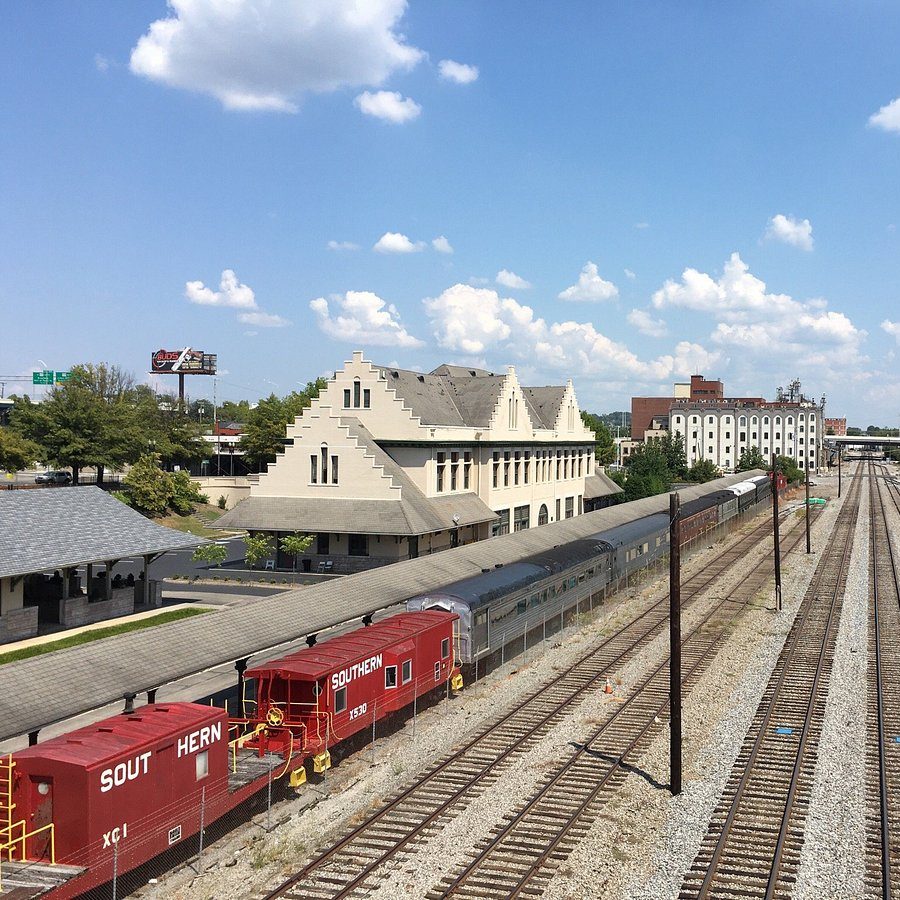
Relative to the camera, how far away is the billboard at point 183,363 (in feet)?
483

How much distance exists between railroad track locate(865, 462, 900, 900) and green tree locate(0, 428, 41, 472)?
250 feet

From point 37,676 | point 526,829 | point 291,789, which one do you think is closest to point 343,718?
point 291,789

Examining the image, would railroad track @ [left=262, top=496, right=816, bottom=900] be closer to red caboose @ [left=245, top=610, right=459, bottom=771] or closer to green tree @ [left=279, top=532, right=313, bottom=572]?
red caboose @ [left=245, top=610, right=459, bottom=771]

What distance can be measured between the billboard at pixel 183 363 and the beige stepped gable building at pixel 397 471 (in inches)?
3334

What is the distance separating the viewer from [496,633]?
3256 centimetres

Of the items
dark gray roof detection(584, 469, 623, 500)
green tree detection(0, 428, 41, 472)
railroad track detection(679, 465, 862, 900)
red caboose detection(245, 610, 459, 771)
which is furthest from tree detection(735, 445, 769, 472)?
red caboose detection(245, 610, 459, 771)

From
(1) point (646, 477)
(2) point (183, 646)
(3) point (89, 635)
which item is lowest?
(3) point (89, 635)

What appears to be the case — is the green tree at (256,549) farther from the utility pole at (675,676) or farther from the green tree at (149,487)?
the utility pole at (675,676)

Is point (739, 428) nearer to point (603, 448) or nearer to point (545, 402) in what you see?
point (603, 448)

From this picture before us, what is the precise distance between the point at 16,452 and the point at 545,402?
53558mm

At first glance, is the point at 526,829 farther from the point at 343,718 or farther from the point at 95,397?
the point at 95,397

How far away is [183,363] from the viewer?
484 ft

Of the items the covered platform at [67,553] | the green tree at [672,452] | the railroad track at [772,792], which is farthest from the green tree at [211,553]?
the green tree at [672,452]

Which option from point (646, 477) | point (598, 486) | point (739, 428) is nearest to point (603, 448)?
point (646, 477)
